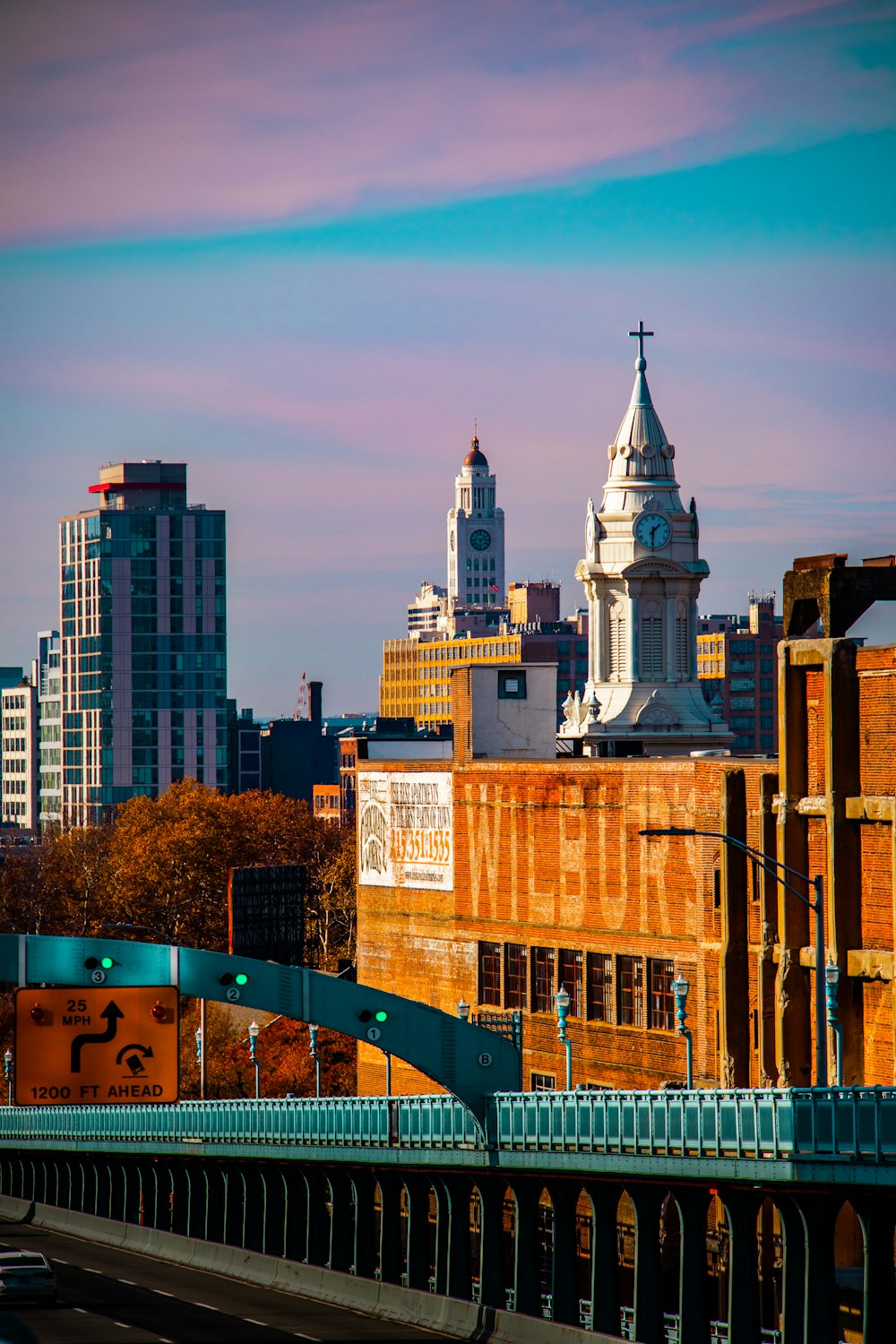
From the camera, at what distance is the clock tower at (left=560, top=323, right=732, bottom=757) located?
5960 inches

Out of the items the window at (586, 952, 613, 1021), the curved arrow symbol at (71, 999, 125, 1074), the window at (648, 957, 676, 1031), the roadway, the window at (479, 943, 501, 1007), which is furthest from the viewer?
the window at (479, 943, 501, 1007)

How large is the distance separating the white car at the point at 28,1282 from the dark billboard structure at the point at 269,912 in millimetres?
49293

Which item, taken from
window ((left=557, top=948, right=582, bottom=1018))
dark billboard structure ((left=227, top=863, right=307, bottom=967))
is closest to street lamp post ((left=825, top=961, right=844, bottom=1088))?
window ((left=557, top=948, right=582, bottom=1018))

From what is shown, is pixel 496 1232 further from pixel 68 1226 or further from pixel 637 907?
pixel 68 1226

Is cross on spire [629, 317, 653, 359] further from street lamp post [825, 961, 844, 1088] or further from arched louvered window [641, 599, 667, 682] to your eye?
street lamp post [825, 961, 844, 1088]

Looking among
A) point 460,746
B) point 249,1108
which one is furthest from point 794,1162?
point 460,746

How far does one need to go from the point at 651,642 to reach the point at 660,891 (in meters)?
80.6

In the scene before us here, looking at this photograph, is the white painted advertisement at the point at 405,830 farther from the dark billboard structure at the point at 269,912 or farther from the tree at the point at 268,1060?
the dark billboard structure at the point at 269,912

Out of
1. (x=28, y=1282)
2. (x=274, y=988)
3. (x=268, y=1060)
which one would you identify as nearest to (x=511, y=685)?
(x=268, y=1060)

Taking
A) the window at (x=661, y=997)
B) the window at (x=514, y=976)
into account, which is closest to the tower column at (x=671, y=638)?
the window at (x=514, y=976)

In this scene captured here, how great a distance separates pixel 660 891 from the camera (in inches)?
2876

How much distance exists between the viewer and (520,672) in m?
91.4

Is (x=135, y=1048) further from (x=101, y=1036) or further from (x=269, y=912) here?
(x=269, y=912)

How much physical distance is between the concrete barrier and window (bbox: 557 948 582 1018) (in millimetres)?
14650
